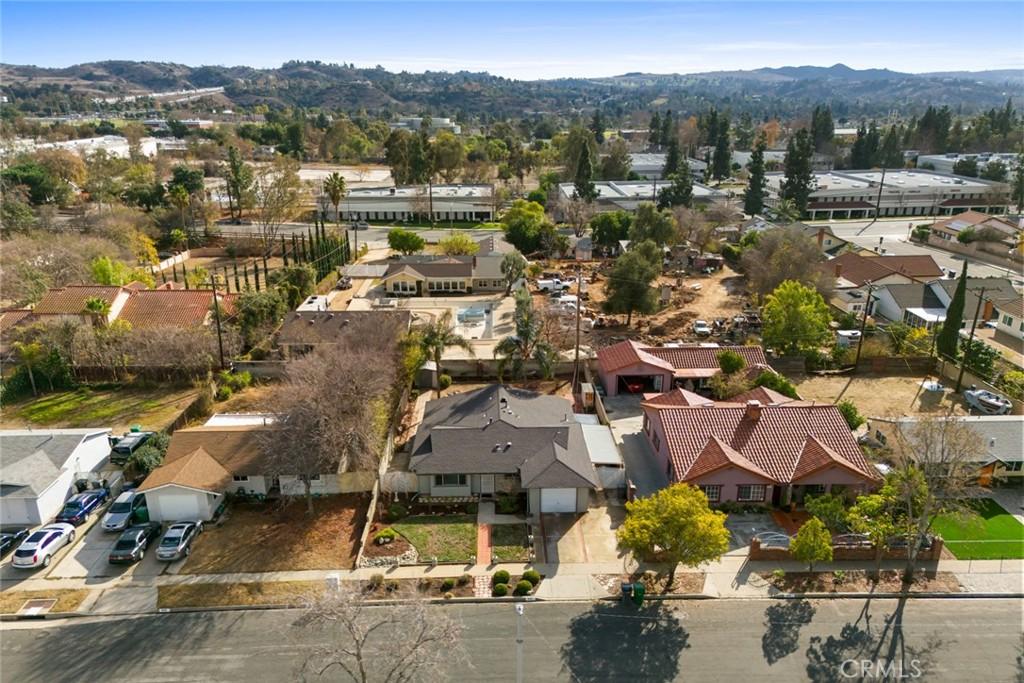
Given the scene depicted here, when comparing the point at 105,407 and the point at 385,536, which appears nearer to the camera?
the point at 385,536

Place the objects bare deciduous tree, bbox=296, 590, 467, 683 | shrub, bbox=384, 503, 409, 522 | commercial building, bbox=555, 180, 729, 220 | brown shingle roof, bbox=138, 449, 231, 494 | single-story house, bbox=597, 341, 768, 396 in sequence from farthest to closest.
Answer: commercial building, bbox=555, 180, 729, 220, single-story house, bbox=597, 341, 768, 396, shrub, bbox=384, 503, 409, 522, brown shingle roof, bbox=138, 449, 231, 494, bare deciduous tree, bbox=296, 590, 467, 683

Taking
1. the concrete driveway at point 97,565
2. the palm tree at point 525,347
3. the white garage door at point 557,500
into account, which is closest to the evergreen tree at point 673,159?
the palm tree at point 525,347

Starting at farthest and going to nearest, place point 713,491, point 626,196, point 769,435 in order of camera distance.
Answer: point 626,196
point 769,435
point 713,491

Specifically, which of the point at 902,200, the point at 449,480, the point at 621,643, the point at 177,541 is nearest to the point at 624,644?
the point at 621,643

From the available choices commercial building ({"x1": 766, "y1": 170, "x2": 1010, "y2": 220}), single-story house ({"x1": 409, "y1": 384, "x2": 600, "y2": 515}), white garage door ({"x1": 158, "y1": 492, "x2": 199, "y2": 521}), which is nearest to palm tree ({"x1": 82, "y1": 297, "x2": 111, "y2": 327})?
white garage door ({"x1": 158, "y1": 492, "x2": 199, "y2": 521})

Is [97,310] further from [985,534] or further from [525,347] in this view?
[985,534]

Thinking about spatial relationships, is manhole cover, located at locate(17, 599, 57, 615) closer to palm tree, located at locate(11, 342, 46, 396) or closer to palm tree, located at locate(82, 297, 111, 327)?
palm tree, located at locate(11, 342, 46, 396)
